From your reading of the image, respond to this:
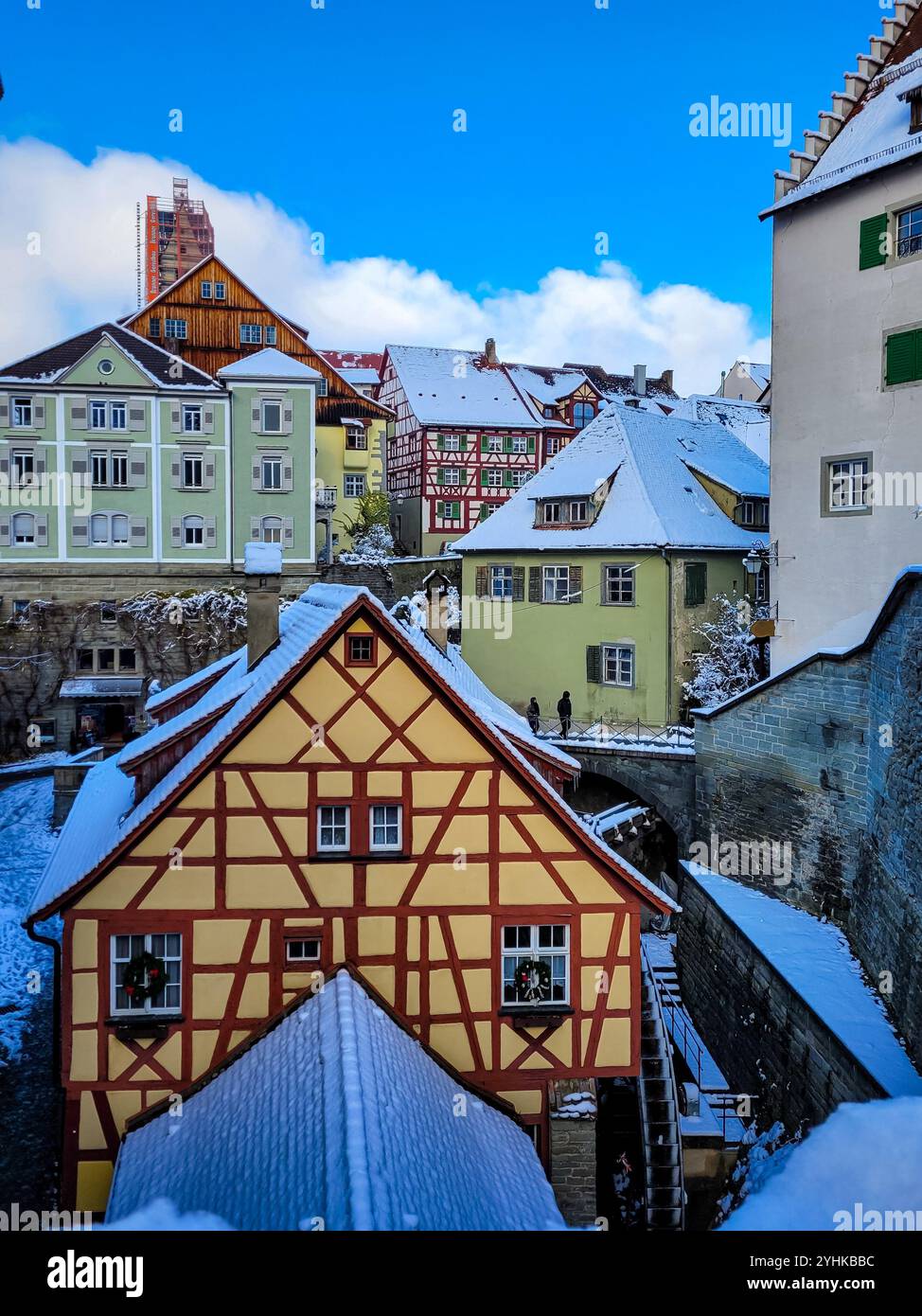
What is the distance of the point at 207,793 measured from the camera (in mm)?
11375

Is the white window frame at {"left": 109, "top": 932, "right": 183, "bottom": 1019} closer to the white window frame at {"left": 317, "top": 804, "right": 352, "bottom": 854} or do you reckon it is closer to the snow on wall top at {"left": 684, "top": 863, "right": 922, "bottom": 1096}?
the white window frame at {"left": 317, "top": 804, "right": 352, "bottom": 854}

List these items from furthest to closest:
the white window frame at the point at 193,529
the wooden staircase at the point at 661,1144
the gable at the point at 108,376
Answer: the white window frame at the point at 193,529
the gable at the point at 108,376
the wooden staircase at the point at 661,1144

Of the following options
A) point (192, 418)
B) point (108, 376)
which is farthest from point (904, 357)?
point (108, 376)

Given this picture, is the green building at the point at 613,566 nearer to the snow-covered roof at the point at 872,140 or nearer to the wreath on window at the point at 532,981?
the snow-covered roof at the point at 872,140

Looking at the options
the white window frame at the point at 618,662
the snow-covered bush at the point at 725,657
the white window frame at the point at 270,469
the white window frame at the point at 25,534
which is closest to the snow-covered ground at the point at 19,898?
the white window frame at the point at 25,534

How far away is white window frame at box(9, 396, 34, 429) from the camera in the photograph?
34.4 meters

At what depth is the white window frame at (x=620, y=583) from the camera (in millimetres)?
28719

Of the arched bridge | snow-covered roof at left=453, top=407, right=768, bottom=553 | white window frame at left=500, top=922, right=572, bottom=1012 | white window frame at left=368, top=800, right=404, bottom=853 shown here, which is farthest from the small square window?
snow-covered roof at left=453, top=407, right=768, bottom=553

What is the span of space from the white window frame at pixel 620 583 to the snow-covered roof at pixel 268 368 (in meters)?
13.2

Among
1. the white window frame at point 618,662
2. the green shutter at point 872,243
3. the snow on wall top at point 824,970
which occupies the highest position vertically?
the green shutter at point 872,243

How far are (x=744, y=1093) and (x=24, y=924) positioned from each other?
10.6m

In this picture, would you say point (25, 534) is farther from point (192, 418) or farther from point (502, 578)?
point (502, 578)

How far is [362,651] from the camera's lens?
11633 mm

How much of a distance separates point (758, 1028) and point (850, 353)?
12.3m
